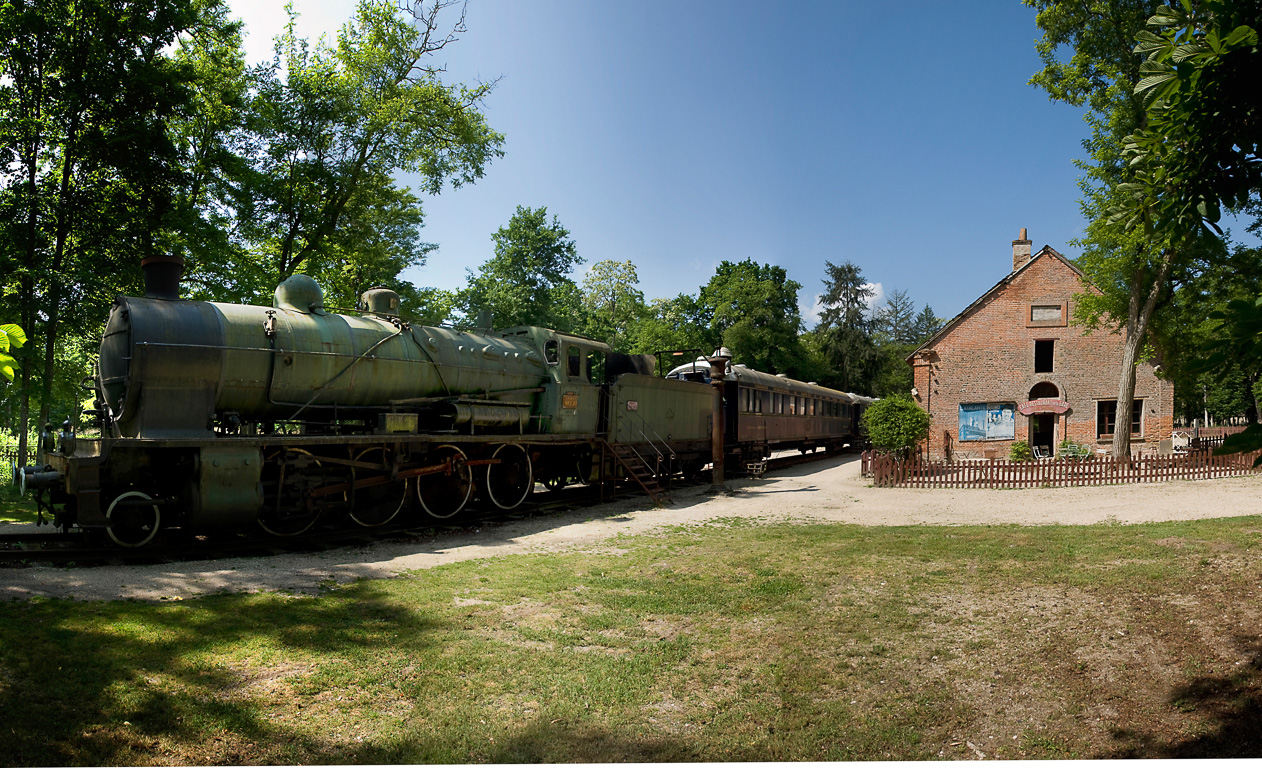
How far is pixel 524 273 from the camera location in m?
39.9

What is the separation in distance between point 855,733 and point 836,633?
1828 millimetres

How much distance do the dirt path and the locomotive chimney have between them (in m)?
4.16

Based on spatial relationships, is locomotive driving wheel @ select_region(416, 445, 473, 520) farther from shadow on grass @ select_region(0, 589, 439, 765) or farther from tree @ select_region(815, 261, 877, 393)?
tree @ select_region(815, 261, 877, 393)

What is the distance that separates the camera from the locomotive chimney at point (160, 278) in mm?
10078

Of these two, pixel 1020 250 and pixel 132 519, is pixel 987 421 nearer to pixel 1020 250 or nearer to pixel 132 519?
pixel 1020 250

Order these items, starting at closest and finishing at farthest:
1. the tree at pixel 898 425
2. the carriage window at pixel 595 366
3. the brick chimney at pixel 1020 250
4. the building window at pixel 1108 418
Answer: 1. the carriage window at pixel 595 366
2. the tree at pixel 898 425
3. the building window at pixel 1108 418
4. the brick chimney at pixel 1020 250

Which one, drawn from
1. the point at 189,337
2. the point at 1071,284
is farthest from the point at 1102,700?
the point at 1071,284

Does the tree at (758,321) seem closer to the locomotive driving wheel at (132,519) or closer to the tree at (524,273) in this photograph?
the tree at (524,273)

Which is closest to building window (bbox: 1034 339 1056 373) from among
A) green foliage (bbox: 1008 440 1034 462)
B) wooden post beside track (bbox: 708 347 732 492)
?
green foliage (bbox: 1008 440 1034 462)

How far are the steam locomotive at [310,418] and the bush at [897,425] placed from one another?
976cm

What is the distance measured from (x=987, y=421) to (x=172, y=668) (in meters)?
29.9

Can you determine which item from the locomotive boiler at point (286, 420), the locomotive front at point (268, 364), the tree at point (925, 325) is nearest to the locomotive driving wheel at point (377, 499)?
the locomotive boiler at point (286, 420)

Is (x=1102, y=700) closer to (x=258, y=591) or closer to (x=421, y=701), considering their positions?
(x=421, y=701)

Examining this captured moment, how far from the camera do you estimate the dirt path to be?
7.39m
